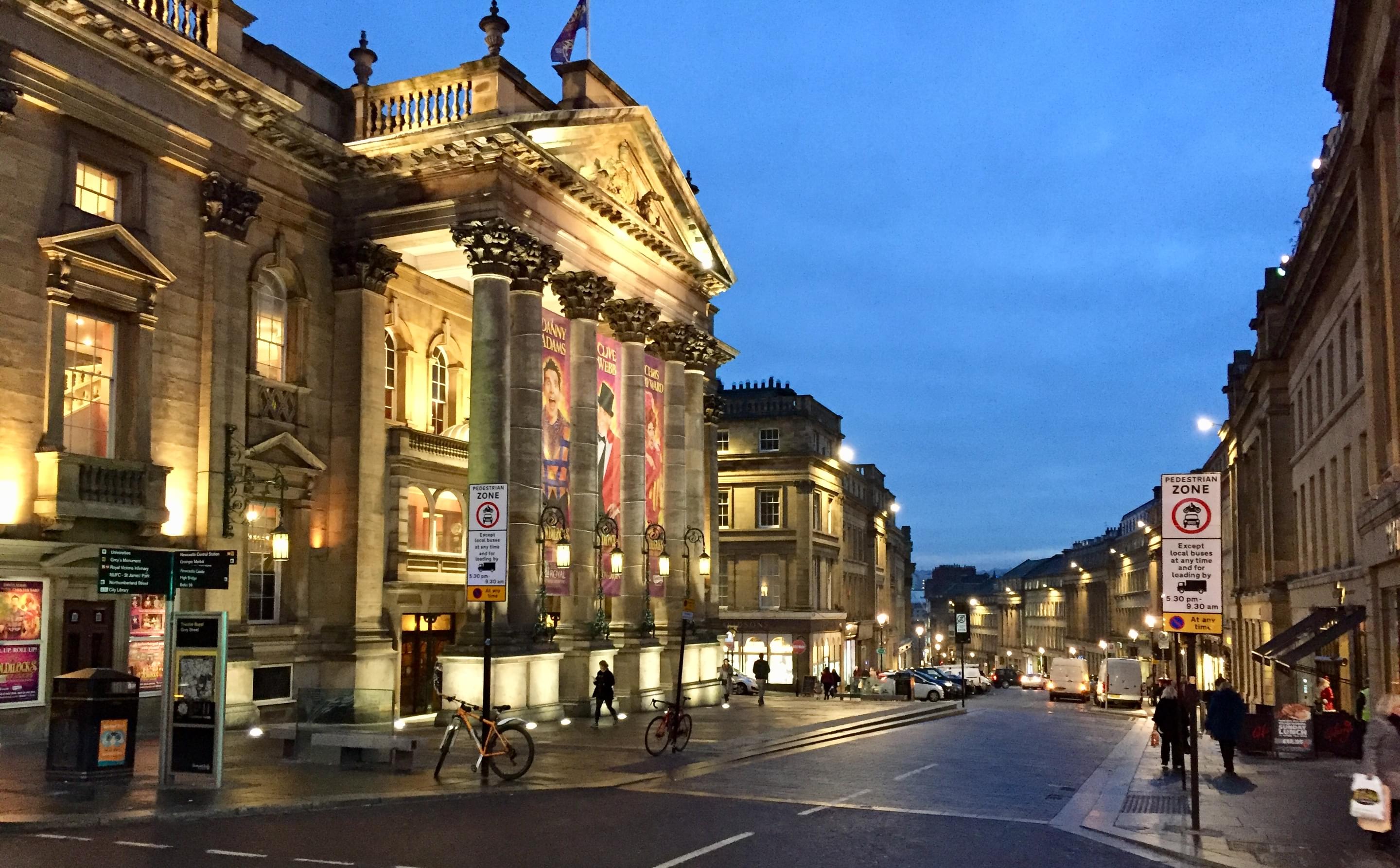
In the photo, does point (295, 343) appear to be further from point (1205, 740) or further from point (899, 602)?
point (899, 602)

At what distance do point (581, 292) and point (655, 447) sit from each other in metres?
6.63

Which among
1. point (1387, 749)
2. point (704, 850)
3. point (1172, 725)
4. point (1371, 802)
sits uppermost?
point (1387, 749)

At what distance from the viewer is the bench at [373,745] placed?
64.7ft

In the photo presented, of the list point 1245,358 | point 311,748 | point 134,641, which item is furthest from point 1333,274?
point 1245,358

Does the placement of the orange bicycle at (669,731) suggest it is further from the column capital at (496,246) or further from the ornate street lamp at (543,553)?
the column capital at (496,246)

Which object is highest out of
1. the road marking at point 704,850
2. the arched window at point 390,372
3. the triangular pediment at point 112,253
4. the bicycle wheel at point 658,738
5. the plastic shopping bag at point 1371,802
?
the triangular pediment at point 112,253

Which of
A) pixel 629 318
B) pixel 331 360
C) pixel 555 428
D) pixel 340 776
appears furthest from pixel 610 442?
pixel 340 776

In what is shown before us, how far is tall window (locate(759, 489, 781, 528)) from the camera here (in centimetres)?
7444

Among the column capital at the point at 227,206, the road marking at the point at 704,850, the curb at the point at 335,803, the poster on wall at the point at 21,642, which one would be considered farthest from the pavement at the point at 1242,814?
the column capital at the point at 227,206

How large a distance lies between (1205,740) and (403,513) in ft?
73.6

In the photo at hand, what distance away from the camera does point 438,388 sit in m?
35.0

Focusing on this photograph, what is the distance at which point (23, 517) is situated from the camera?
71.3 feet

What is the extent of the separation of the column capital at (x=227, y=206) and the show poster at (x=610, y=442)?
36.8ft

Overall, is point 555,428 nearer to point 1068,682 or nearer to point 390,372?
point 390,372
